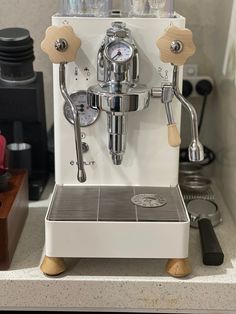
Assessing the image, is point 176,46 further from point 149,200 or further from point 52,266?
point 52,266

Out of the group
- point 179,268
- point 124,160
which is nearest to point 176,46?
point 124,160

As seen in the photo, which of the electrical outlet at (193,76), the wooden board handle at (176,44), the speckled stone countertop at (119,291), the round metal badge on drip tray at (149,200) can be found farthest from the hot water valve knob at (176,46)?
the electrical outlet at (193,76)

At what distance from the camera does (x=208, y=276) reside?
85 cm

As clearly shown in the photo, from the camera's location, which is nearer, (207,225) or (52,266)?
(52,266)

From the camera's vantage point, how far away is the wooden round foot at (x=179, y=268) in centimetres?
84

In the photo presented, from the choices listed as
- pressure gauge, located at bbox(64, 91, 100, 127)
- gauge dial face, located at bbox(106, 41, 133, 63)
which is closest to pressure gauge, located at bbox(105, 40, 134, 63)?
gauge dial face, located at bbox(106, 41, 133, 63)

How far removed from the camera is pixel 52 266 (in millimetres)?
843

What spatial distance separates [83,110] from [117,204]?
0.55 feet

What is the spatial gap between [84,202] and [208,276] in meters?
0.23

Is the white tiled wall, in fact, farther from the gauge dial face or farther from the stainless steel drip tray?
the gauge dial face

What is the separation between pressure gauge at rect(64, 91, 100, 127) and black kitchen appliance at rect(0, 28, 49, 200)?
6.9 inches

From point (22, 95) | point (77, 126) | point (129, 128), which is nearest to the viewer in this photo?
point (77, 126)

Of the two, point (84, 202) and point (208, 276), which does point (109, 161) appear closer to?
point (84, 202)

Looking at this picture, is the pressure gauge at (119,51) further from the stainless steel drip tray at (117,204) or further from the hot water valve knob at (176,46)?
the stainless steel drip tray at (117,204)
